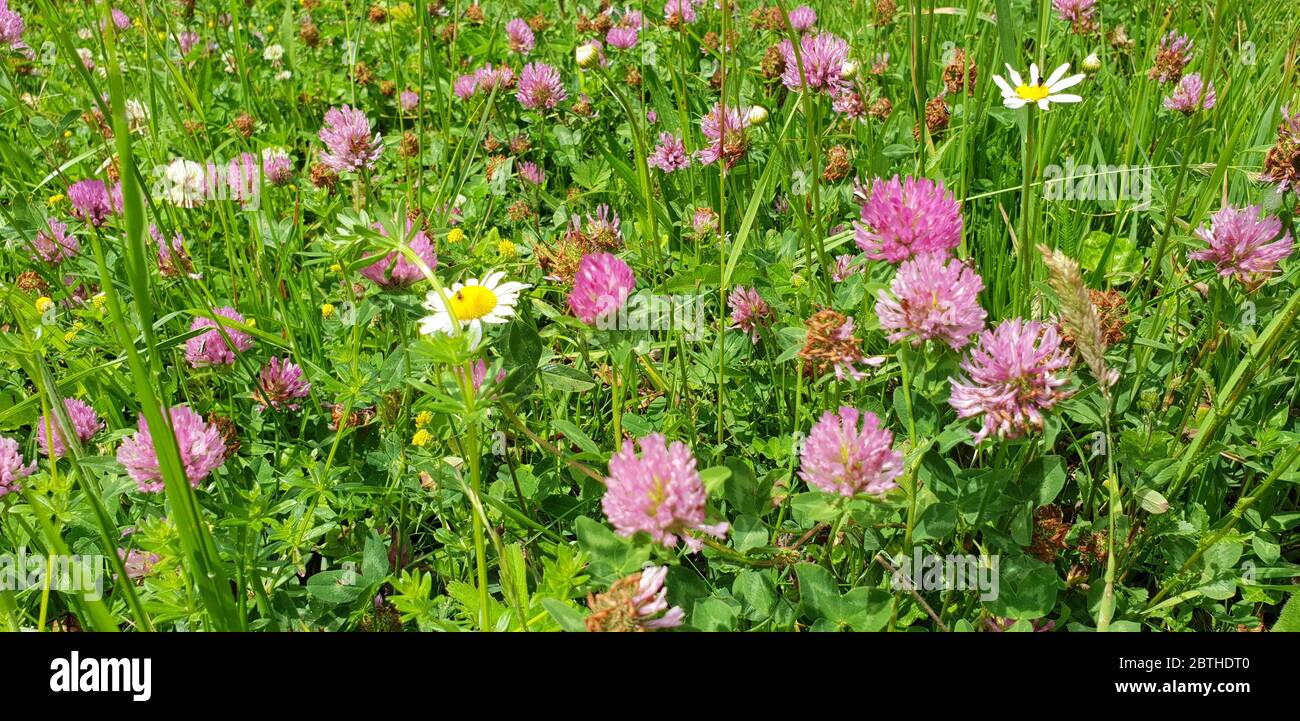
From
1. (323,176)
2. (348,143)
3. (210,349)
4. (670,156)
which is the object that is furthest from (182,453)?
(670,156)

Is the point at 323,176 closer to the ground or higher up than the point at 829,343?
higher up

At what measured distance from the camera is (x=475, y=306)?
1478 mm

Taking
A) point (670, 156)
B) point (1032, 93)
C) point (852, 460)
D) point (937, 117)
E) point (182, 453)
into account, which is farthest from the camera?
point (670, 156)

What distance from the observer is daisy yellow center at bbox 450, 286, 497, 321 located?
146 cm

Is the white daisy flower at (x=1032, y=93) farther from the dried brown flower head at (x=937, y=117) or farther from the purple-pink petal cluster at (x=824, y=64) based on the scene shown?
the purple-pink petal cluster at (x=824, y=64)

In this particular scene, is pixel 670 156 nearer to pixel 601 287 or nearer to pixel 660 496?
pixel 601 287

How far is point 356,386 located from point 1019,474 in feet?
3.77

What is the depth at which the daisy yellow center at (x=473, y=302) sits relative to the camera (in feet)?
4.78

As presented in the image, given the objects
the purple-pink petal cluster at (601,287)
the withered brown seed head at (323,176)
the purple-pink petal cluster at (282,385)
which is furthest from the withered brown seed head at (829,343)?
the withered brown seed head at (323,176)

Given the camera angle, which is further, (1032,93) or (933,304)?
(1032,93)

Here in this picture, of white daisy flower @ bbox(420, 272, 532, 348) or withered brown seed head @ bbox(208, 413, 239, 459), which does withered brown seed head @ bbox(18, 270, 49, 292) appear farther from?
white daisy flower @ bbox(420, 272, 532, 348)

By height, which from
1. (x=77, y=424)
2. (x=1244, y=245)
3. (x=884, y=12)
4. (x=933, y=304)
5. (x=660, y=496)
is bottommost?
(x=660, y=496)

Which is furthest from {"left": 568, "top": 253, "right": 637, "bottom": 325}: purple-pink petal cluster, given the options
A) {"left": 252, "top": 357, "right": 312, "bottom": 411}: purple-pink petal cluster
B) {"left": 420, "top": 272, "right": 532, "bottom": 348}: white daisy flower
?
{"left": 252, "top": 357, "right": 312, "bottom": 411}: purple-pink petal cluster

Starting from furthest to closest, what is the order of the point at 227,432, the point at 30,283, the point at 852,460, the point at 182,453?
the point at 30,283, the point at 227,432, the point at 182,453, the point at 852,460
